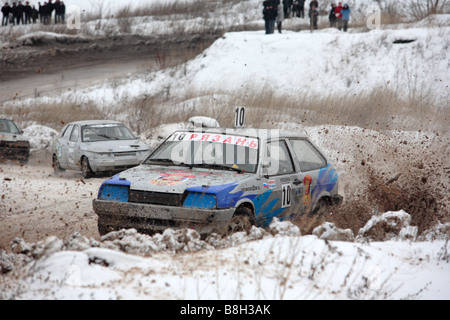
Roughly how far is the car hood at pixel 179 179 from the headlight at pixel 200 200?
6cm

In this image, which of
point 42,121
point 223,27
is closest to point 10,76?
point 42,121

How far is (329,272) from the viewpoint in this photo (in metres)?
4.85

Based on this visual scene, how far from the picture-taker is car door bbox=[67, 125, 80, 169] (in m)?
13.4

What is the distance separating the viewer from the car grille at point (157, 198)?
6.25 meters

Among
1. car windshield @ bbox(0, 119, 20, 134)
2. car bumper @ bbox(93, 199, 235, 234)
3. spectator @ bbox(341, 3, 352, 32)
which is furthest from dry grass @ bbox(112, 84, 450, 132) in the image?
spectator @ bbox(341, 3, 352, 32)

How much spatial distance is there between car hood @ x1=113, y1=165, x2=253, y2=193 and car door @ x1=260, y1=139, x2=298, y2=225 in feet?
1.13

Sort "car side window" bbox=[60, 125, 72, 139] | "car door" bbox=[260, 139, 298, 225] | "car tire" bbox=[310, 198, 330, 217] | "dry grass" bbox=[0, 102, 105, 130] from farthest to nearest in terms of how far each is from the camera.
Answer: "dry grass" bbox=[0, 102, 105, 130], "car side window" bbox=[60, 125, 72, 139], "car tire" bbox=[310, 198, 330, 217], "car door" bbox=[260, 139, 298, 225]

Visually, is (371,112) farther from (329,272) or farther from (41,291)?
(41,291)

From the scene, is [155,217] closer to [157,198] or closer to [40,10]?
[157,198]

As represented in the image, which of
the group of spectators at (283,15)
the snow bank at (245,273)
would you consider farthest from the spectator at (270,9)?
the snow bank at (245,273)

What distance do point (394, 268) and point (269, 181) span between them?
2256 millimetres

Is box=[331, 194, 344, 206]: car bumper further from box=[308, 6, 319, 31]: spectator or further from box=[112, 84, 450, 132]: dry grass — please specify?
box=[308, 6, 319, 31]: spectator

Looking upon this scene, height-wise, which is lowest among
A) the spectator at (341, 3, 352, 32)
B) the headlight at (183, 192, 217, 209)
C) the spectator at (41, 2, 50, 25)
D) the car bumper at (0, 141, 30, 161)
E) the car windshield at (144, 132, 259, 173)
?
the car bumper at (0, 141, 30, 161)

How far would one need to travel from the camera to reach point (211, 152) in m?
7.30
